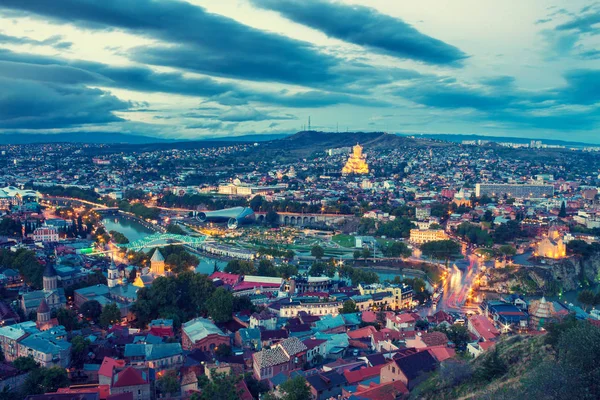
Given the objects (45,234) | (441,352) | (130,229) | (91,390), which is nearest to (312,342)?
(441,352)

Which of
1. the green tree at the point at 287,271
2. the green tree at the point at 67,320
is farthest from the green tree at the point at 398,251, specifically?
the green tree at the point at 67,320

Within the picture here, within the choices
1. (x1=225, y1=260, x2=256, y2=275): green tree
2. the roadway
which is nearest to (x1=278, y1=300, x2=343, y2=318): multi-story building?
the roadway

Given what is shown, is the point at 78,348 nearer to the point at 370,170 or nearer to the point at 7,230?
the point at 7,230

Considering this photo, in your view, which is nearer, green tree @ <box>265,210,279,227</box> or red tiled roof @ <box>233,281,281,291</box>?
red tiled roof @ <box>233,281,281,291</box>

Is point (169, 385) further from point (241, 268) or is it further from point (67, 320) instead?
point (241, 268)

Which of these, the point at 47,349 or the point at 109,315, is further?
the point at 109,315

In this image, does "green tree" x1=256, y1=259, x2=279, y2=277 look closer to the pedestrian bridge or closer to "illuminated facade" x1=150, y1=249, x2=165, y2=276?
"illuminated facade" x1=150, y1=249, x2=165, y2=276

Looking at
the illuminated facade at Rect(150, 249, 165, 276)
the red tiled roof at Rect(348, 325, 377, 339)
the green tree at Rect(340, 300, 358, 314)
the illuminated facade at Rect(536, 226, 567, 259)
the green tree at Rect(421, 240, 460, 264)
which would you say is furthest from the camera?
the green tree at Rect(421, 240, 460, 264)

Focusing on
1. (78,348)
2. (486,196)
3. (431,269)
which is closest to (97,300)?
(78,348)
